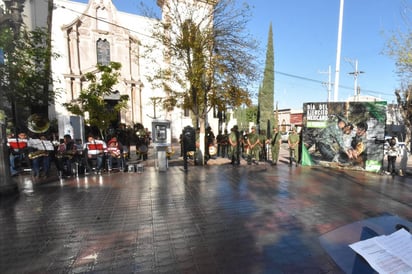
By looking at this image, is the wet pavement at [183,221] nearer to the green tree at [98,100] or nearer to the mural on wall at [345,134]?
the mural on wall at [345,134]

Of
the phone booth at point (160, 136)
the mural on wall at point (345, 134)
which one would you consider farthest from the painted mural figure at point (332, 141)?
the phone booth at point (160, 136)

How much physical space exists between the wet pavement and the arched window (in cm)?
1790

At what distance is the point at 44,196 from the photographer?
221 inches

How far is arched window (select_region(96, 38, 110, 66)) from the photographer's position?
72.1 ft

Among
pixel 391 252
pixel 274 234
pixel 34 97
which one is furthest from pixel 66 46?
pixel 391 252

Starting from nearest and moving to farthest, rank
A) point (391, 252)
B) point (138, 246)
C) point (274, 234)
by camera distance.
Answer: point (391, 252) → point (138, 246) → point (274, 234)

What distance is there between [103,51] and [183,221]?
22.8 meters

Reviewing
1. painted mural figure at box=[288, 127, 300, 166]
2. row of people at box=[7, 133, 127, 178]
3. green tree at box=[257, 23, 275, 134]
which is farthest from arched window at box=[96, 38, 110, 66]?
painted mural figure at box=[288, 127, 300, 166]

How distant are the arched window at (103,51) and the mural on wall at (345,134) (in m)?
20.0

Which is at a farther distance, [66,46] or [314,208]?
[66,46]

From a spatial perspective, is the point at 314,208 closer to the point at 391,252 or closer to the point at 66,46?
the point at 391,252

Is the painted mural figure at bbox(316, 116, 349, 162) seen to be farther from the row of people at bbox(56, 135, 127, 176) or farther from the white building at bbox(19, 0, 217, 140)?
the white building at bbox(19, 0, 217, 140)

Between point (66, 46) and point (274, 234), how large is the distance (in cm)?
2394

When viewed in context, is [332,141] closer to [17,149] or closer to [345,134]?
[345,134]
